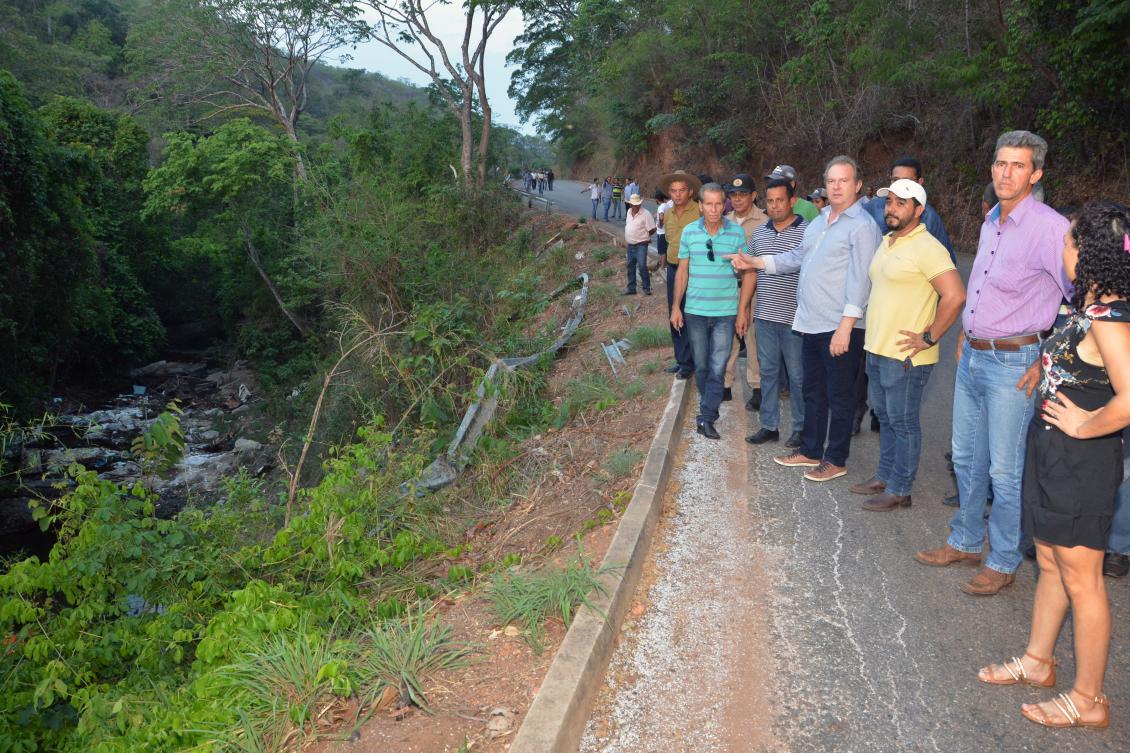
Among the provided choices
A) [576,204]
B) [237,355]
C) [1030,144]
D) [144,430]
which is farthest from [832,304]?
[576,204]

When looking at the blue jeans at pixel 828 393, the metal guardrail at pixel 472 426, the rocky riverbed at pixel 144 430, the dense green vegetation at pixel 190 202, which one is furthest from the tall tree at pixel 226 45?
the blue jeans at pixel 828 393

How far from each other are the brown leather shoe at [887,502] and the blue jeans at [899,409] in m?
0.03

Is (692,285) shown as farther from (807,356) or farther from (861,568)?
(861,568)

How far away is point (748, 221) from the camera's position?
7.25 m

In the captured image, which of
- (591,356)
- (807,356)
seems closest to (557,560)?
(807,356)

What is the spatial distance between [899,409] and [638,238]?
847cm

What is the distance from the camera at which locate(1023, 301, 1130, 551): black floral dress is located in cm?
308

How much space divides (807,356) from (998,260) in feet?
5.62

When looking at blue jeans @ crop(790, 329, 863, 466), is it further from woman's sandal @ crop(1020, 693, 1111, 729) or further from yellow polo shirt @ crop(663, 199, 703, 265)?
yellow polo shirt @ crop(663, 199, 703, 265)

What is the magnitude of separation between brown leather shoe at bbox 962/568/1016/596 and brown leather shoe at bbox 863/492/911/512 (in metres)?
1.02

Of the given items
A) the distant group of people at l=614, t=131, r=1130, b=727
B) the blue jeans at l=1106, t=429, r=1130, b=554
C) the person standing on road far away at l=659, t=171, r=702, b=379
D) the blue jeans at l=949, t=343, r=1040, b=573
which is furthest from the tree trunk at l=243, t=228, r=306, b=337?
the blue jeans at l=1106, t=429, r=1130, b=554

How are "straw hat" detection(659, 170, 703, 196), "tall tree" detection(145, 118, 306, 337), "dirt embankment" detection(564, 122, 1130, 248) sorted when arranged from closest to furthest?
"straw hat" detection(659, 170, 703, 196) < "dirt embankment" detection(564, 122, 1130, 248) < "tall tree" detection(145, 118, 306, 337)

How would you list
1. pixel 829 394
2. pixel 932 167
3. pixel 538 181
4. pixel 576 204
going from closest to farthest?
pixel 829 394 < pixel 932 167 < pixel 576 204 < pixel 538 181

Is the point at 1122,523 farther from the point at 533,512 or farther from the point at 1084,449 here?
the point at 533,512
